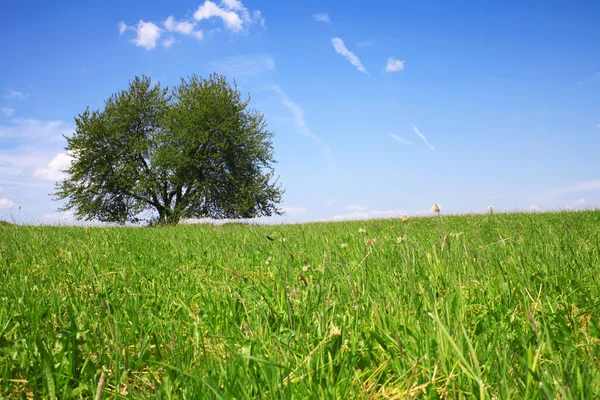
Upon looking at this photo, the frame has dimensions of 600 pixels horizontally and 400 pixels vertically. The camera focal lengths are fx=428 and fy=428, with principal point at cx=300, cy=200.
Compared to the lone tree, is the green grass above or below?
below

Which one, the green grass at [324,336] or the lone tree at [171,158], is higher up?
the lone tree at [171,158]

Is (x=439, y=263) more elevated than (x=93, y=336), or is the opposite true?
(x=439, y=263)

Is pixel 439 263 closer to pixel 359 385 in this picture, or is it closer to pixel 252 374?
pixel 359 385

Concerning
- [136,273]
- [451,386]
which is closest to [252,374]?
[451,386]

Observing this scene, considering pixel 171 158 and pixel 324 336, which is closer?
pixel 324 336

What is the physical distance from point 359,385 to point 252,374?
428mm

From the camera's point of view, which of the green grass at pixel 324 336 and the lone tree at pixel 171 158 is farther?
the lone tree at pixel 171 158

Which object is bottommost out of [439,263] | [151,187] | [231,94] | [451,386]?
[451,386]

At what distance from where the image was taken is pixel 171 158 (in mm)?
28453

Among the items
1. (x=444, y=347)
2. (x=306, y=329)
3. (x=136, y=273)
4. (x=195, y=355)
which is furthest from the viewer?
(x=136, y=273)

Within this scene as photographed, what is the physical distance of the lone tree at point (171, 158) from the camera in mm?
29344

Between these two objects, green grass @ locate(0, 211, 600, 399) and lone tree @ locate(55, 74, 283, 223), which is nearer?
green grass @ locate(0, 211, 600, 399)

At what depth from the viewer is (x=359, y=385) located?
5.59ft

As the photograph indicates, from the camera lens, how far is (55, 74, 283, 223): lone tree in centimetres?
2934
